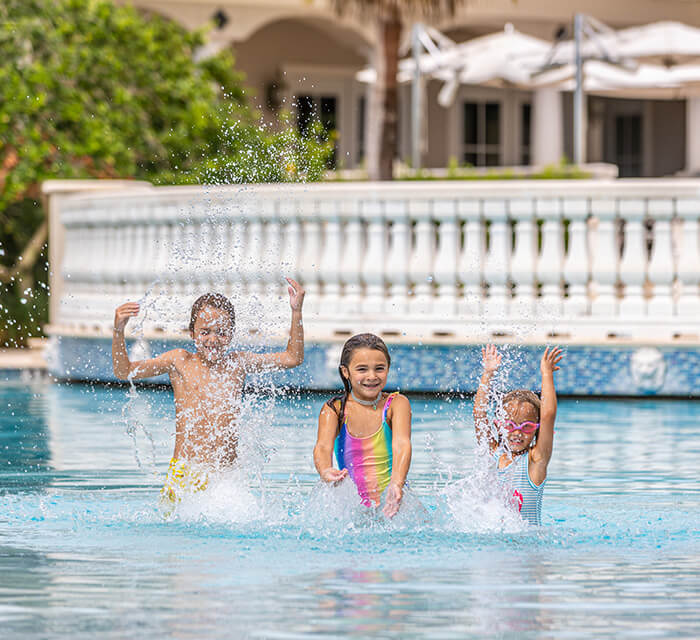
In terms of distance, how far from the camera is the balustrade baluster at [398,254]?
13.2 meters

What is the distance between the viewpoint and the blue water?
4973mm

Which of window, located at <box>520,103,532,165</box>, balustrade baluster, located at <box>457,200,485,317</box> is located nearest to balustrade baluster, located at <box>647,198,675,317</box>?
balustrade baluster, located at <box>457,200,485,317</box>

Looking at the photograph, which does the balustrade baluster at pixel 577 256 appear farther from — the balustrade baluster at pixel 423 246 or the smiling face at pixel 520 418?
the smiling face at pixel 520 418

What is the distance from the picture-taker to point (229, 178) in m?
17.7

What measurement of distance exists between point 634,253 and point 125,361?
6.39 metres

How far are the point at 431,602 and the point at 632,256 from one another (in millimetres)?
7881

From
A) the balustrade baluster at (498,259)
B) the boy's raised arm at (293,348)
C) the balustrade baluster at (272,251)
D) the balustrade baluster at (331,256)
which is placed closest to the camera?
the boy's raised arm at (293,348)

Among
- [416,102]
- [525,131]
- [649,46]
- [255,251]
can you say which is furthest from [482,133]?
[255,251]

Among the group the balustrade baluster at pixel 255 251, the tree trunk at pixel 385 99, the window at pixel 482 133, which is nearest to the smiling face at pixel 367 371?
the balustrade baluster at pixel 255 251

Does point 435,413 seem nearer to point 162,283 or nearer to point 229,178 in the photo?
point 162,283

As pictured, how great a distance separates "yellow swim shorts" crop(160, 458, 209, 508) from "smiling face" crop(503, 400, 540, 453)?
1.36m

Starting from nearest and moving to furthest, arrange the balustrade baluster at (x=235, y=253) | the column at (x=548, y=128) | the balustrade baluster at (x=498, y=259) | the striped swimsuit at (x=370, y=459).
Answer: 1. the striped swimsuit at (x=370, y=459)
2. the balustrade baluster at (x=498, y=259)
3. the balustrade baluster at (x=235, y=253)
4. the column at (x=548, y=128)

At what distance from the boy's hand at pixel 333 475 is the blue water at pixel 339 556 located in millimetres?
251

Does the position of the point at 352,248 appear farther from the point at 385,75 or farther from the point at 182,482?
the point at 385,75
